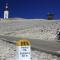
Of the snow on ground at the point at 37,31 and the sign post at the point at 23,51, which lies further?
the snow on ground at the point at 37,31

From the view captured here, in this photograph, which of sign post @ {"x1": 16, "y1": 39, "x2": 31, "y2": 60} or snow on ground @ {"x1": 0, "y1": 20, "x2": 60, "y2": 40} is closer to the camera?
sign post @ {"x1": 16, "y1": 39, "x2": 31, "y2": 60}

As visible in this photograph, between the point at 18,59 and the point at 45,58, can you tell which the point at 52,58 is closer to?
the point at 45,58

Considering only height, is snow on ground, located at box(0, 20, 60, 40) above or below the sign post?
below

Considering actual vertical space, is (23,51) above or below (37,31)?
above

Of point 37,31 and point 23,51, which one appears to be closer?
point 23,51

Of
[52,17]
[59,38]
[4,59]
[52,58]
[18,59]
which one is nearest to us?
[18,59]

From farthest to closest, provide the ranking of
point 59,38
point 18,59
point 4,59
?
point 59,38
point 4,59
point 18,59

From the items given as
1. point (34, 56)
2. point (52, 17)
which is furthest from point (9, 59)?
point (52, 17)

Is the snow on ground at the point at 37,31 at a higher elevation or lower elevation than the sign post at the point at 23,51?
lower

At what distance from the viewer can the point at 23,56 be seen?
14.4 ft

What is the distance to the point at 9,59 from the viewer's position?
35.3ft

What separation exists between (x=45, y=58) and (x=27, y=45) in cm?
583

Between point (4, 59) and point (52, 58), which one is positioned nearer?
point (52, 58)

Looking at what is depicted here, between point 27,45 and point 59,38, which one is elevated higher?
point 27,45
